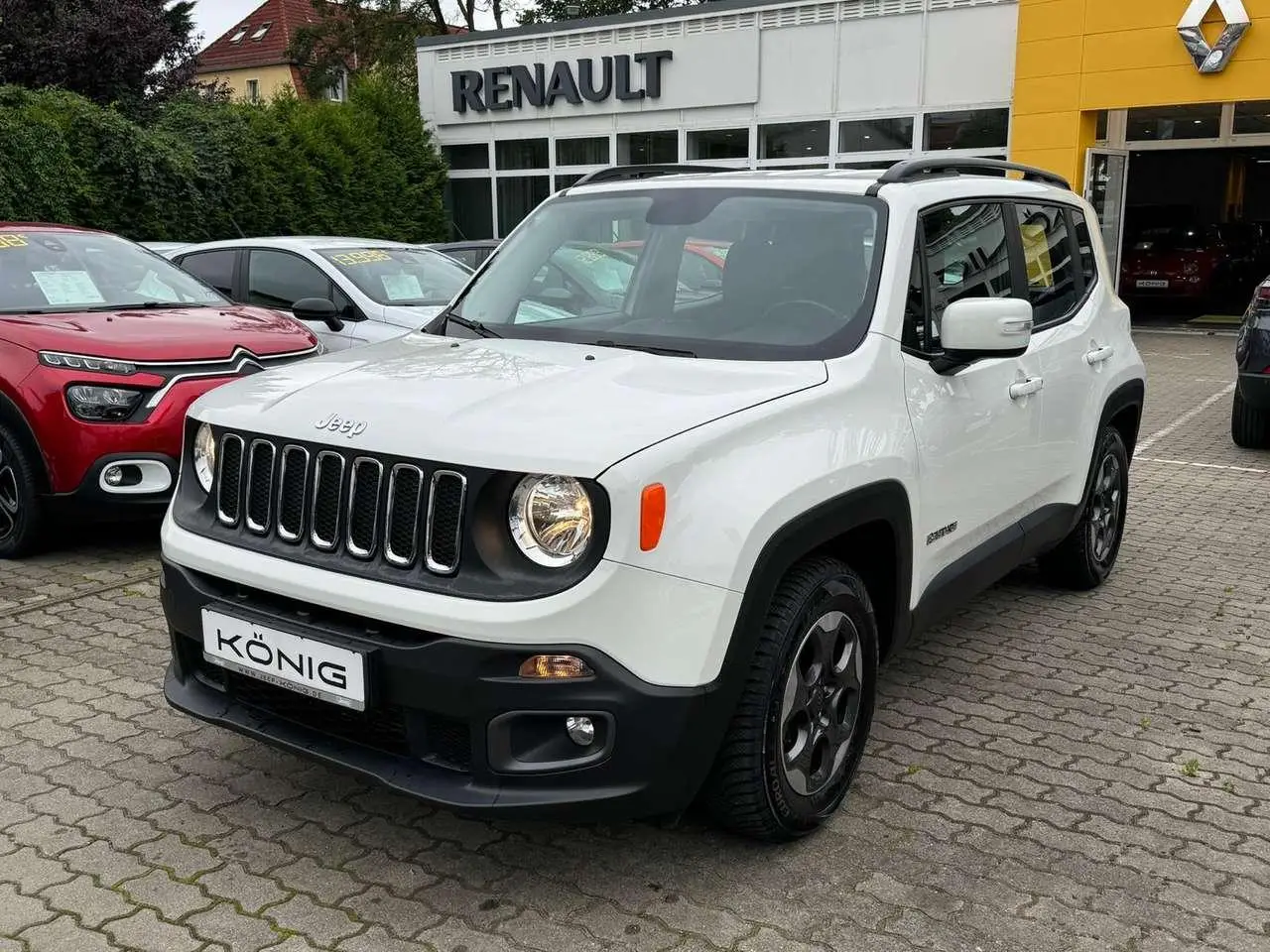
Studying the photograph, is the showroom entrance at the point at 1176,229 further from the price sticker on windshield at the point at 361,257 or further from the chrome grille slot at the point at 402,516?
the chrome grille slot at the point at 402,516

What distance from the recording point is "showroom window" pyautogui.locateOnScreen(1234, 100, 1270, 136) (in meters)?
18.3

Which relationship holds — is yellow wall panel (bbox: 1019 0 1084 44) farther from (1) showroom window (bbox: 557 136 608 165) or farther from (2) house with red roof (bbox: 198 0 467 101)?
(2) house with red roof (bbox: 198 0 467 101)

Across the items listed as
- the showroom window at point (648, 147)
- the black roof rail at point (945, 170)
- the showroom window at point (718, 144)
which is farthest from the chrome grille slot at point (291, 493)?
the showroom window at point (648, 147)

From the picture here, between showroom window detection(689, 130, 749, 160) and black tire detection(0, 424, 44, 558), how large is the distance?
1690 centimetres

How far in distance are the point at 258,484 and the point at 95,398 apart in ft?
9.67

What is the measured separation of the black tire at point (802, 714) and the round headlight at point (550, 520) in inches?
22.3

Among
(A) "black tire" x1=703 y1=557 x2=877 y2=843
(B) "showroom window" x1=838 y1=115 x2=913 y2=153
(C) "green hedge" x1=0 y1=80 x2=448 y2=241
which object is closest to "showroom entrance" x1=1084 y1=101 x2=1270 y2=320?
(B) "showroom window" x1=838 y1=115 x2=913 y2=153

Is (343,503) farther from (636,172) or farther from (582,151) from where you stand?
(582,151)

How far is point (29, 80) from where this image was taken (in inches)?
945

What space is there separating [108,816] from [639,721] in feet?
5.72

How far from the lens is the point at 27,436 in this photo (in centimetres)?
554

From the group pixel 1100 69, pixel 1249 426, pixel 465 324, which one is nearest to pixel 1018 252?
pixel 465 324

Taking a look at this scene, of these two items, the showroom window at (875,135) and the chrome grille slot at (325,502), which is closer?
the chrome grille slot at (325,502)

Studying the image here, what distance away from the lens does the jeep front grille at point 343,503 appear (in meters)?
2.67
